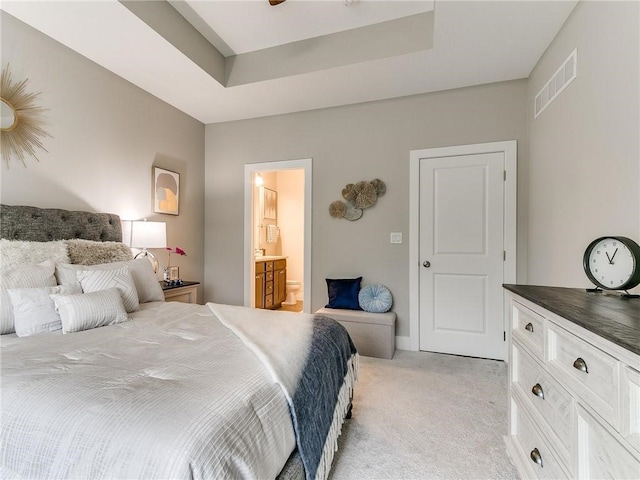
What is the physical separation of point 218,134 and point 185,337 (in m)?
3.17

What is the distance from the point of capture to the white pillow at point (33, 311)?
153cm

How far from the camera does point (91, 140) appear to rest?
256cm

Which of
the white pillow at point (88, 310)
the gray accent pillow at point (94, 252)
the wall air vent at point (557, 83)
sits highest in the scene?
the wall air vent at point (557, 83)

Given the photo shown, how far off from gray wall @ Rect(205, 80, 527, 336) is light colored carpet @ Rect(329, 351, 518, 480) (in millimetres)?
747

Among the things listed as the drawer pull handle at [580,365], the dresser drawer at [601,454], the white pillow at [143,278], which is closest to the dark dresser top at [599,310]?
the drawer pull handle at [580,365]

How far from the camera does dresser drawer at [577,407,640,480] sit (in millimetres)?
671

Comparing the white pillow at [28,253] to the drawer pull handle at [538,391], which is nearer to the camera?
the drawer pull handle at [538,391]

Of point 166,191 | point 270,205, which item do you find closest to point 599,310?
point 166,191

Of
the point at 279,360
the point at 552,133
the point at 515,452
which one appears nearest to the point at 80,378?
the point at 279,360

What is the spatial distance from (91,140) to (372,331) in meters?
3.06

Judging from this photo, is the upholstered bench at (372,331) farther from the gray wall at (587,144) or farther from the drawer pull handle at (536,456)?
the drawer pull handle at (536,456)

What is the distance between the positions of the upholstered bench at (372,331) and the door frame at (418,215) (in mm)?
256

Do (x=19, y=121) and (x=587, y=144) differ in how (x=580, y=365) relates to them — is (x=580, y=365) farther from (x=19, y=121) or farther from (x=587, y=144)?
(x=19, y=121)

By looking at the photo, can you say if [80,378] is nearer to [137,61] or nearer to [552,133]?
[137,61]
